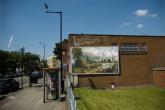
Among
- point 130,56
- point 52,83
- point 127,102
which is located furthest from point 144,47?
point 52,83

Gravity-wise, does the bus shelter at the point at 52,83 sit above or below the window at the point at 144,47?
below

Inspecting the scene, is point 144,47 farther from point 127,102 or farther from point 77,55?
point 127,102

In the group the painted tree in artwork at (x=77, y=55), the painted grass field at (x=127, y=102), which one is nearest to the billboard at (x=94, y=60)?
the painted tree in artwork at (x=77, y=55)

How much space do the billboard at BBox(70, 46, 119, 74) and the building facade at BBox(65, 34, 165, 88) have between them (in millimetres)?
621

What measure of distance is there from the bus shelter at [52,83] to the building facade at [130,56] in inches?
504

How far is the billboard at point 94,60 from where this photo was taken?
36625 mm

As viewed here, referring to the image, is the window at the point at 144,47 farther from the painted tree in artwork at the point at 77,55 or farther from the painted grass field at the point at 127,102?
the painted grass field at the point at 127,102

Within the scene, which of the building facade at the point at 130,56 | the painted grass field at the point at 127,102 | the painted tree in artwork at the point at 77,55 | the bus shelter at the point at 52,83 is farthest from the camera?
the building facade at the point at 130,56

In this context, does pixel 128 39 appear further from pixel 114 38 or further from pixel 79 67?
pixel 79 67

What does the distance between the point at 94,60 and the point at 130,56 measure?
475cm

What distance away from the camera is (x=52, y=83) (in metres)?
24.0

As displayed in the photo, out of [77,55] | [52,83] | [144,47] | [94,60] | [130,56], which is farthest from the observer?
[144,47]

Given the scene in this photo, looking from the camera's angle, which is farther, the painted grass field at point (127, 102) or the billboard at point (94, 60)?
the billboard at point (94, 60)

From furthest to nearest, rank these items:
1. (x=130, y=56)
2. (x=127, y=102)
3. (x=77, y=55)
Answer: (x=130, y=56) → (x=77, y=55) → (x=127, y=102)
